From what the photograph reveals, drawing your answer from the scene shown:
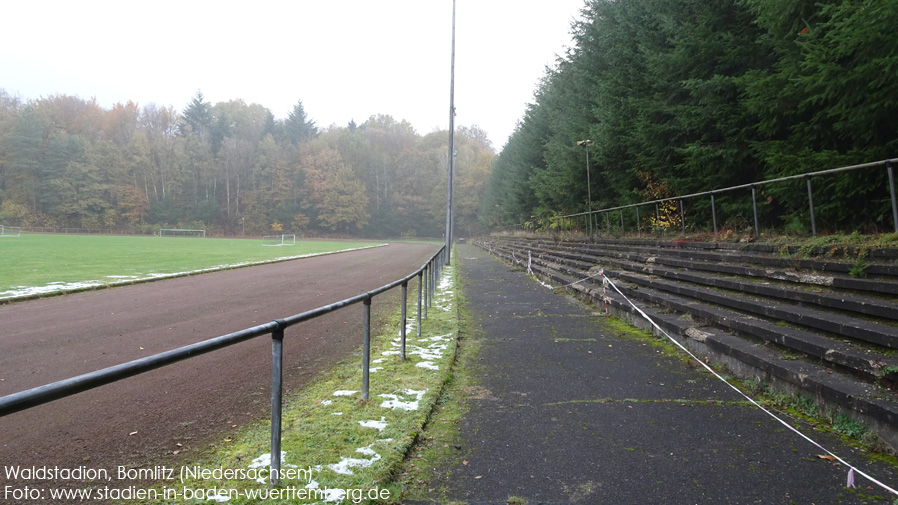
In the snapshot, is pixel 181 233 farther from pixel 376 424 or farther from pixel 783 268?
pixel 783 268

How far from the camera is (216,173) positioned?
3489 inches

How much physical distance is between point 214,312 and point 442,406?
6770 mm

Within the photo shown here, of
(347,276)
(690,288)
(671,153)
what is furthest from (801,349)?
(347,276)

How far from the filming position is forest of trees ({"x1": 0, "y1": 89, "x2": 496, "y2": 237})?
76.7 m

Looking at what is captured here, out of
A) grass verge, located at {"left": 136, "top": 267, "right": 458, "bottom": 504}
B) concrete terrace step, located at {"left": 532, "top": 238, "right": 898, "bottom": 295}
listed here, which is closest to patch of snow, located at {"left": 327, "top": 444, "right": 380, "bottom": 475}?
grass verge, located at {"left": 136, "top": 267, "right": 458, "bottom": 504}

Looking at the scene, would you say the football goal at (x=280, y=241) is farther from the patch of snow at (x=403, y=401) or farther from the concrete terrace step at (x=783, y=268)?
the patch of snow at (x=403, y=401)

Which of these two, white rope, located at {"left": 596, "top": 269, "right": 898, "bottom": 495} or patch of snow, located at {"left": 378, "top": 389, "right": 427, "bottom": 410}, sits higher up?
white rope, located at {"left": 596, "top": 269, "right": 898, "bottom": 495}

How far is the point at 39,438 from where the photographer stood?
3.67m

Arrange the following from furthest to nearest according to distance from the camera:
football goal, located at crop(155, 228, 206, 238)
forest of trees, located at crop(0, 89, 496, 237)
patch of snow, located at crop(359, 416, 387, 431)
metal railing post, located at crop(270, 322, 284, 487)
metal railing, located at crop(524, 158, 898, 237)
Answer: football goal, located at crop(155, 228, 206, 238) < forest of trees, located at crop(0, 89, 496, 237) < metal railing, located at crop(524, 158, 898, 237) < patch of snow, located at crop(359, 416, 387, 431) < metal railing post, located at crop(270, 322, 284, 487)

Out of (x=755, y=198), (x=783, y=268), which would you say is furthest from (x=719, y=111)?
(x=783, y=268)

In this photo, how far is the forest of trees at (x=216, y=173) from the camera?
7669 cm

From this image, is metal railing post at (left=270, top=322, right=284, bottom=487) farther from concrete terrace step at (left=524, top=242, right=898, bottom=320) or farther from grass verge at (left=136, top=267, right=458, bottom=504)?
concrete terrace step at (left=524, top=242, right=898, bottom=320)

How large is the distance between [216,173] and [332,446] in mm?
96732

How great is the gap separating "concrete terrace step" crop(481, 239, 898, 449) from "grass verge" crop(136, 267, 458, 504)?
308cm
